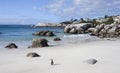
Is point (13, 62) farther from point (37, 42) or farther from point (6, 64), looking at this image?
point (37, 42)

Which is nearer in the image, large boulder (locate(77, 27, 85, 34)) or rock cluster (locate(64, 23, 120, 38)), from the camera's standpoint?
rock cluster (locate(64, 23, 120, 38))

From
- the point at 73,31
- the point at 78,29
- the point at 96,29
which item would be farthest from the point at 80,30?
the point at 96,29

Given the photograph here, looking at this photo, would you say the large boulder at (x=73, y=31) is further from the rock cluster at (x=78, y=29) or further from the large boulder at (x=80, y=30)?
the large boulder at (x=80, y=30)

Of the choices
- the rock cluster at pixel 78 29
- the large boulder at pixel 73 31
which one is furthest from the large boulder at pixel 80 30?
the large boulder at pixel 73 31

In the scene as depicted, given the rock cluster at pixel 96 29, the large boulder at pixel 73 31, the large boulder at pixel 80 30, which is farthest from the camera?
the large boulder at pixel 73 31

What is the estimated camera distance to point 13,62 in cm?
2200

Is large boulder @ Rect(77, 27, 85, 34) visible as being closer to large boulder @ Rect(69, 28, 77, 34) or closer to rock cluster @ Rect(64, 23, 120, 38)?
rock cluster @ Rect(64, 23, 120, 38)

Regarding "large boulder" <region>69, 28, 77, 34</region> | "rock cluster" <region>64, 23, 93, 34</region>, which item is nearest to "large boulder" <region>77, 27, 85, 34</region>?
"rock cluster" <region>64, 23, 93, 34</region>

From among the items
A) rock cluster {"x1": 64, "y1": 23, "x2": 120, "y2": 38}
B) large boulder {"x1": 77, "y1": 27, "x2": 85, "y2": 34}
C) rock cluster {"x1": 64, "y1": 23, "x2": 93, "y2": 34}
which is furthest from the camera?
rock cluster {"x1": 64, "y1": 23, "x2": 93, "y2": 34}

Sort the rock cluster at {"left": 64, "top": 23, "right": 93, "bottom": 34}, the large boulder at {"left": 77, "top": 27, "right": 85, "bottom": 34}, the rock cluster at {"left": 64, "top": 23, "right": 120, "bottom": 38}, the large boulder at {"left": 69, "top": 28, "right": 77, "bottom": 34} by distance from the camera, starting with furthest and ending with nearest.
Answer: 1. the rock cluster at {"left": 64, "top": 23, "right": 93, "bottom": 34}
2. the large boulder at {"left": 69, "top": 28, "right": 77, "bottom": 34}
3. the large boulder at {"left": 77, "top": 27, "right": 85, "bottom": 34}
4. the rock cluster at {"left": 64, "top": 23, "right": 120, "bottom": 38}

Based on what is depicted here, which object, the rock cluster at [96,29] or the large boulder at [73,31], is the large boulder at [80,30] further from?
the large boulder at [73,31]

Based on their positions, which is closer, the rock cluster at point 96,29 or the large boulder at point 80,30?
the rock cluster at point 96,29

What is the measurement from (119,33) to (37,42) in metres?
27.2

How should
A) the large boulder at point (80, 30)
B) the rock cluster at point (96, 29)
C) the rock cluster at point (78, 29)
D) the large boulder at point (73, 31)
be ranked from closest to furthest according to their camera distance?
the rock cluster at point (96, 29) < the large boulder at point (80, 30) < the large boulder at point (73, 31) < the rock cluster at point (78, 29)
